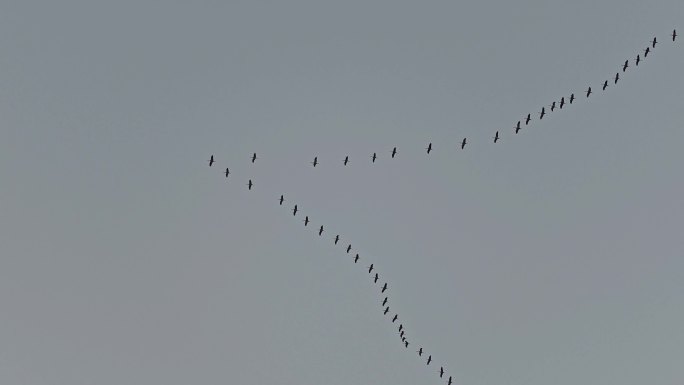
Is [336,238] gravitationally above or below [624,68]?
below

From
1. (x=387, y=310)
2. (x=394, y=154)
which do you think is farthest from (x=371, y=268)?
(x=394, y=154)

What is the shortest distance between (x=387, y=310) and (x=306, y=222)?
2659 cm

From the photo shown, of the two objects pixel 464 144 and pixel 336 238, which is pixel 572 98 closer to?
pixel 464 144

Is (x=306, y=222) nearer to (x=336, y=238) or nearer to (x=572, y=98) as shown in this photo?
(x=336, y=238)

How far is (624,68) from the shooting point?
491ft

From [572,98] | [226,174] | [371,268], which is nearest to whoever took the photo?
[572,98]

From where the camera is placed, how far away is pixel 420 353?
178 m

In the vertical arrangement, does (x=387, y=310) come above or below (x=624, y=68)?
below

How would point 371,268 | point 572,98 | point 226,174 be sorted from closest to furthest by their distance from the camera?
point 572,98, point 226,174, point 371,268

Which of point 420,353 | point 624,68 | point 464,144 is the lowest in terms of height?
point 420,353

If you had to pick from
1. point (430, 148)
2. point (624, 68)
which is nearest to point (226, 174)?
point (430, 148)

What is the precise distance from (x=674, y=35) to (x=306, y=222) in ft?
144

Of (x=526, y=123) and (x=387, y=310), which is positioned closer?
(x=526, y=123)

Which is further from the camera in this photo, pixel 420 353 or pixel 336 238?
pixel 420 353
